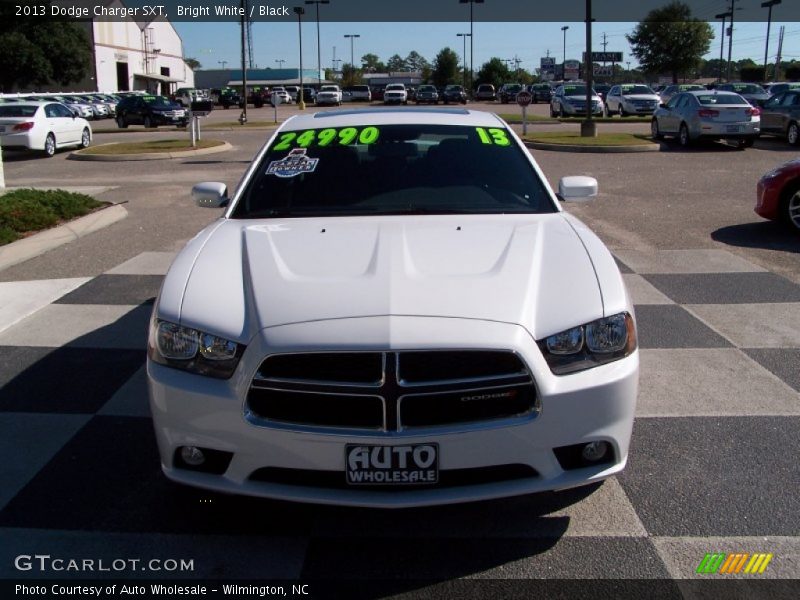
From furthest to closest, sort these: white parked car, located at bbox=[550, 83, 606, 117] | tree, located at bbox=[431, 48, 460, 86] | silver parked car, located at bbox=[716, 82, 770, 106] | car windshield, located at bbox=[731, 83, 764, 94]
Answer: tree, located at bbox=[431, 48, 460, 86] < white parked car, located at bbox=[550, 83, 606, 117] < car windshield, located at bbox=[731, 83, 764, 94] < silver parked car, located at bbox=[716, 82, 770, 106]

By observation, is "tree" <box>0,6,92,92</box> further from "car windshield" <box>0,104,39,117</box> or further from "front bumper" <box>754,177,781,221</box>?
"front bumper" <box>754,177,781,221</box>

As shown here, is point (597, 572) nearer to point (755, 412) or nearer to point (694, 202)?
point (755, 412)

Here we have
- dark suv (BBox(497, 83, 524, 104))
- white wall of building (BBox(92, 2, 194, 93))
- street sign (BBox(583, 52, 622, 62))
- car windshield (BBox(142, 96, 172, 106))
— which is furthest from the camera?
street sign (BBox(583, 52, 622, 62))

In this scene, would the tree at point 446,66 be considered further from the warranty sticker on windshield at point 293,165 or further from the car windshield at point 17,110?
the warranty sticker on windshield at point 293,165

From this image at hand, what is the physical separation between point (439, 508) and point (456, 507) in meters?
0.08

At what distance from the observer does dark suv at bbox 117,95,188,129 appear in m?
35.5

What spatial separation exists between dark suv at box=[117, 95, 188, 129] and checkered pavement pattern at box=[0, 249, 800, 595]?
31754 mm

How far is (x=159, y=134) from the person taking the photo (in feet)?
102

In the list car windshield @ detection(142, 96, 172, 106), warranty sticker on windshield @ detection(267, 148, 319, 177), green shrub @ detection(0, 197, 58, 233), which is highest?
car windshield @ detection(142, 96, 172, 106)

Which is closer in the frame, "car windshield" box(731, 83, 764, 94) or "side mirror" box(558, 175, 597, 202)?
"side mirror" box(558, 175, 597, 202)

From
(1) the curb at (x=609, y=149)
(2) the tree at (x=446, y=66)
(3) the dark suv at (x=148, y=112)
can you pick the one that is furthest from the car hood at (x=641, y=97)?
(2) the tree at (x=446, y=66)

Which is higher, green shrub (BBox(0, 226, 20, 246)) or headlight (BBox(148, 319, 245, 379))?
headlight (BBox(148, 319, 245, 379))

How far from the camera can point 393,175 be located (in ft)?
16.1

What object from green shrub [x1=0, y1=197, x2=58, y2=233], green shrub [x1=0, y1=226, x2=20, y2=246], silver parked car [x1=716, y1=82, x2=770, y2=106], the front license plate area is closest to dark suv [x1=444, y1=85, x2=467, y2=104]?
silver parked car [x1=716, y1=82, x2=770, y2=106]
